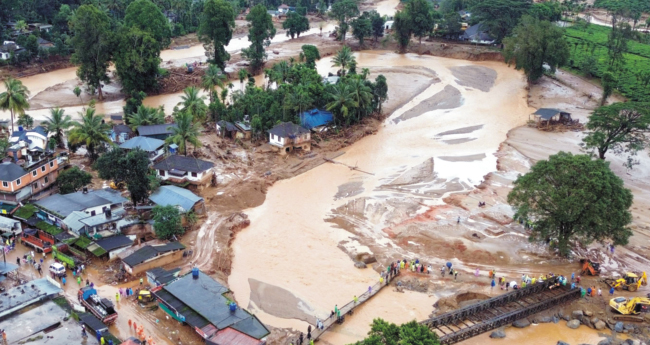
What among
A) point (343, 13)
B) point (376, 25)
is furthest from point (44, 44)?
point (376, 25)

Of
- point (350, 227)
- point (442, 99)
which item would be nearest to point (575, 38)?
point (442, 99)

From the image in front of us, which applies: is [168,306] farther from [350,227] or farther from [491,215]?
[491,215]

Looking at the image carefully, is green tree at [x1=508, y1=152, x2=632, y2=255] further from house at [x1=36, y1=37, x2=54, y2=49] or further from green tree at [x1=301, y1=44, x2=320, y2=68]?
house at [x1=36, y1=37, x2=54, y2=49]

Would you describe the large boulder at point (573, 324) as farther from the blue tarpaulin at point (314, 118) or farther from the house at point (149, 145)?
the house at point (149, 145)

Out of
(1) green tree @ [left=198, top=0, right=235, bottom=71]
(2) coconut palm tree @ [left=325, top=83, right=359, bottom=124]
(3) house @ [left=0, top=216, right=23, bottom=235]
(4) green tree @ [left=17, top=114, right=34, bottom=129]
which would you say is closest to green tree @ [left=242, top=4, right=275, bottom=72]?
(1) green tree @ [left=198, top=0, right=235, bottom=71]

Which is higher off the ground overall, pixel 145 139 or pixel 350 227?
pixel 145 139

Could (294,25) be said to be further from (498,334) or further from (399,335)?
(399,335)

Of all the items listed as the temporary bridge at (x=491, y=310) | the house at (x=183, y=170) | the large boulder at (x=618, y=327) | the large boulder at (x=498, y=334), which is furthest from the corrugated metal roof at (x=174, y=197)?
the large boulder at (x=618, y=327)
